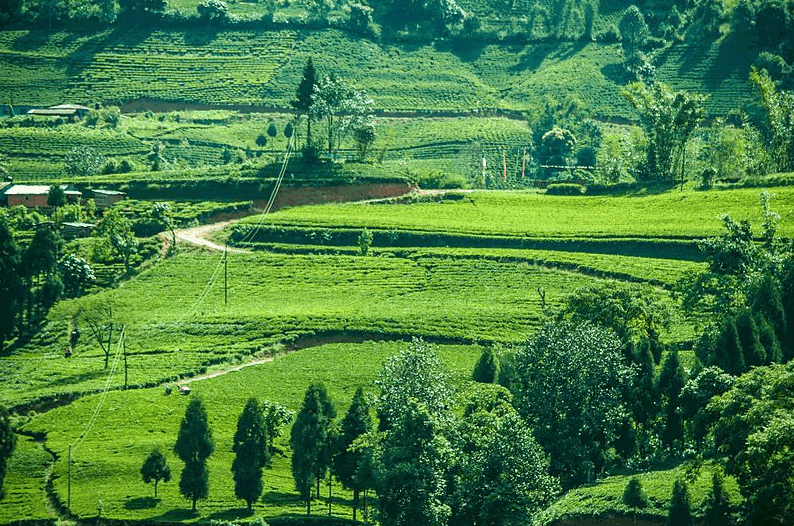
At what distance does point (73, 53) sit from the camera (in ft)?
529

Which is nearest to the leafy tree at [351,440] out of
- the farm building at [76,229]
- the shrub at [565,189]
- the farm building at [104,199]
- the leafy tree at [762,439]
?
the leafy tree at [762,439]

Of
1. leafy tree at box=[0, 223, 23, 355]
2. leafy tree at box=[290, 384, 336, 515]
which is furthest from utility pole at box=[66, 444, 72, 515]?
→ leafy tree at box=[0, 223, 23, 355]

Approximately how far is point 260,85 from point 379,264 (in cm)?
5508

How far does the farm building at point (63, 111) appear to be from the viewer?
14938 centimetres

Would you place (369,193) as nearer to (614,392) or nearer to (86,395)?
(86,395)

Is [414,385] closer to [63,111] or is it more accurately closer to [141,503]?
[141,503]

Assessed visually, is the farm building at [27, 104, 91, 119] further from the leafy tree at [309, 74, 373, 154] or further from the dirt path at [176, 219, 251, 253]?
the dirt path at [176, 219, 251, 253]

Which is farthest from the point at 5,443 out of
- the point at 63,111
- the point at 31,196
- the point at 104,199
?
the point at 63,111

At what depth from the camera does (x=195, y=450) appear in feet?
237

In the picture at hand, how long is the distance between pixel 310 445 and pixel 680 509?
67.0 feet

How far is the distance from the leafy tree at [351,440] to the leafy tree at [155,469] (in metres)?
8.79

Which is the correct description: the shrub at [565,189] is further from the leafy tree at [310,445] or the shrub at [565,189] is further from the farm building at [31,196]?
the leafy tree at [310,445]

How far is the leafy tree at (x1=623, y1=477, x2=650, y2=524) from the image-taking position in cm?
6372

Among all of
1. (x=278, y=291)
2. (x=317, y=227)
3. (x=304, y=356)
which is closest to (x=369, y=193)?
(x=317, y=227)
